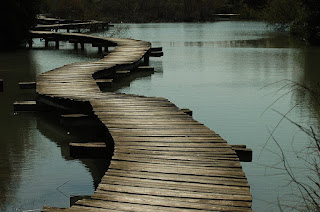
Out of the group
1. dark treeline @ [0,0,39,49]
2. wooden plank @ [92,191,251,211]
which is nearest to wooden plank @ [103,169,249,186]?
wooden plank @ [92,191,251,211]

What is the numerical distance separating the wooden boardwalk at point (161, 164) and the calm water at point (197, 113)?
470mm

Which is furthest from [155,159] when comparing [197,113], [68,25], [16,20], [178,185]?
[68,25]

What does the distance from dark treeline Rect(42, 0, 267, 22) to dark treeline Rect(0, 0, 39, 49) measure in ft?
71.9

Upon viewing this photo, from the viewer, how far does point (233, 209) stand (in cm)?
426

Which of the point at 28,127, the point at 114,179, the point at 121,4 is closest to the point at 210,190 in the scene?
the point at 114,179

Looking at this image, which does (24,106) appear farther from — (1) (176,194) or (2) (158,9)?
(2) (158,9)

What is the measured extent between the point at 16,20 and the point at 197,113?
12.4 metres

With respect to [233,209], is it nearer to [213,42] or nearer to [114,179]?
[114,179]

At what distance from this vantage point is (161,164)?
5371 millimetres

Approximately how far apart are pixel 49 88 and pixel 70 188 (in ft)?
14.9

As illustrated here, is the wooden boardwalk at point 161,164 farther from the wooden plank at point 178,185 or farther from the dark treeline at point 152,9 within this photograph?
the dark treeline at point 152,9

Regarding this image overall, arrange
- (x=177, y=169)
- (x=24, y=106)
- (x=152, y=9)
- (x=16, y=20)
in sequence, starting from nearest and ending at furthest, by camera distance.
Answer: (x=177, y=169) < (x=24, y=106) < (x=16, y=20) < (x=152, y=9)

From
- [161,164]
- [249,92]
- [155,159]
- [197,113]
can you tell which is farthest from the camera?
[249,92]

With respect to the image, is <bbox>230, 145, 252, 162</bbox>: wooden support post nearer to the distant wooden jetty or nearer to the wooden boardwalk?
the wooden boardwalk
